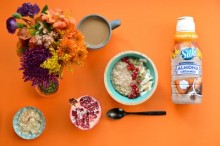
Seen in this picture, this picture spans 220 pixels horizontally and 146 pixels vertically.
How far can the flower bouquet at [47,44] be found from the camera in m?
1.01

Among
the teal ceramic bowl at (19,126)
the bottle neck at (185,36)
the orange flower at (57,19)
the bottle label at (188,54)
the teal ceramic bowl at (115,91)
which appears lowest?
the teal ceramic bowl at (19,126)

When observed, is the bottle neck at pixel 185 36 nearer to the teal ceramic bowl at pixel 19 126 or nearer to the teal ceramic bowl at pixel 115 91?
the teal ceramic bowl at pixel 115 91

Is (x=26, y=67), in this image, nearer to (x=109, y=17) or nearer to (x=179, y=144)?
(x=109, y=17)

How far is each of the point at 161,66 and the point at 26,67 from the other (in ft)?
1.80

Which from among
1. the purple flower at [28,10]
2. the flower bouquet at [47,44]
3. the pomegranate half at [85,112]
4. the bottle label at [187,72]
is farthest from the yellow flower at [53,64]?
the bottle label at [187,72]

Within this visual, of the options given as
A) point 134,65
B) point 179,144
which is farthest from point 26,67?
point 179,144

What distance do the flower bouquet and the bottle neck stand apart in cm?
39

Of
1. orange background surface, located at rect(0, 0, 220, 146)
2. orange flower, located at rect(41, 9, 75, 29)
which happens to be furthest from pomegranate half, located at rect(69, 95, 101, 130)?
orange flower, located at rect(41, 9, 75, 29)

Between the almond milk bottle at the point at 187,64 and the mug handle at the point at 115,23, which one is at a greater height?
the mug handle at the point at 115,23

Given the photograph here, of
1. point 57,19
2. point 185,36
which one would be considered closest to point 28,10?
point 57,19

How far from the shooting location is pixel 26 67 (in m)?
1.02

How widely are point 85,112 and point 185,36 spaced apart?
0.45 metres

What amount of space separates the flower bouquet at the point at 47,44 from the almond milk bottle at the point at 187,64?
0.39 m

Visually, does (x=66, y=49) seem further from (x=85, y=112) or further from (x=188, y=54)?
(x=188, y=54)
